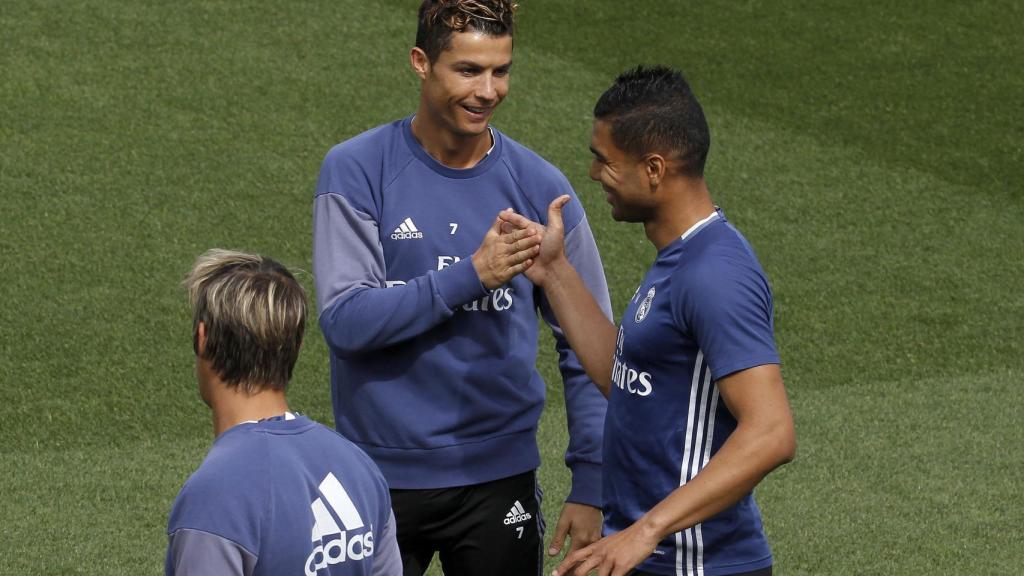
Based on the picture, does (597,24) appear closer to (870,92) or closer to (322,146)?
(870,92)

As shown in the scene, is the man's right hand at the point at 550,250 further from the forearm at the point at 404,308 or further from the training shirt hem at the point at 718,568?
the training shirt hem at the point at 718,568

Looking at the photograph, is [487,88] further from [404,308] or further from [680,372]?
[680,372]

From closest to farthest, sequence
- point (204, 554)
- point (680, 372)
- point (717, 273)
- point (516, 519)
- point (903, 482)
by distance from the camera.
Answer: point (204, 554) → point (717, 273) → point (680, 372) → point (516, 519) → point (903, 482)

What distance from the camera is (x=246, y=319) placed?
2.62 meters

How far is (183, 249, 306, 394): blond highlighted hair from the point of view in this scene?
8.63 ft

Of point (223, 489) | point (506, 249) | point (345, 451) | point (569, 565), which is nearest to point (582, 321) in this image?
point (506, 249)

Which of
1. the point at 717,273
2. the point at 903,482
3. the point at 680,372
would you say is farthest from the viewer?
the point at 903,482

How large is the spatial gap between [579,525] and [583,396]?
1.17 ft

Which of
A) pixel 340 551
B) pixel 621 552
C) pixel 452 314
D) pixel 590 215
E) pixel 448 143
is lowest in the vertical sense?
pixel 590 215

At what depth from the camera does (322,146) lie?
11.2 m

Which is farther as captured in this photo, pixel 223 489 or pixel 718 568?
pixel 718 568

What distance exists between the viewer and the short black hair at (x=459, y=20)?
147 inches

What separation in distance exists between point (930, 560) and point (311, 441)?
13.7 feet

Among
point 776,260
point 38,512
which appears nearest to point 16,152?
point 38,512
